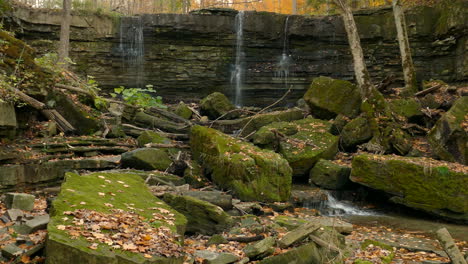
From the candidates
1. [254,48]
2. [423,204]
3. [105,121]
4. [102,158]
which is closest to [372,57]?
[254,48]

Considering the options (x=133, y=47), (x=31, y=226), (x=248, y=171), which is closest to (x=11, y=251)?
(x=31, y=226)

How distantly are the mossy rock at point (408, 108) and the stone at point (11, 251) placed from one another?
1261 cm

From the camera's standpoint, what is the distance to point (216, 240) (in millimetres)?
5734

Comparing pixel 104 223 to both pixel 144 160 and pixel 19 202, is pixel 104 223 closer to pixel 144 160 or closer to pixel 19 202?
pixel 19 202

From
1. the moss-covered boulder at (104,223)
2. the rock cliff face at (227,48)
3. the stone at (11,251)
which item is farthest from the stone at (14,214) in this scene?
the rock cliff face at (227,48)

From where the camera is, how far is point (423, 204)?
9141mm

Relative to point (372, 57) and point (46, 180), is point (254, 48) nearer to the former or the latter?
point (372, 57)

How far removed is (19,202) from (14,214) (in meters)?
0.63

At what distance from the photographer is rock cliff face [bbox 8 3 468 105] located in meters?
19.6

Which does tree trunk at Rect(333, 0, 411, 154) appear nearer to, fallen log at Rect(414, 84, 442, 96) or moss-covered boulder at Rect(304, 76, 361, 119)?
moss-covered boulder at Rect(304, 76, 361, 119)

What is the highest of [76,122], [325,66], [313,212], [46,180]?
[325,66]

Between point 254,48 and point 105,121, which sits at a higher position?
point 254,48

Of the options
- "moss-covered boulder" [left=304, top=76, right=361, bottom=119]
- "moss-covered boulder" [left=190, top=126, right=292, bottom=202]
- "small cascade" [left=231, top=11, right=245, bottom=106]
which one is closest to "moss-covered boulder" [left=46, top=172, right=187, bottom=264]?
"moss-covered boulder" [left=190, top=126, right=292, bottom=202]

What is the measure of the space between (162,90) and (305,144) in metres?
12.2
